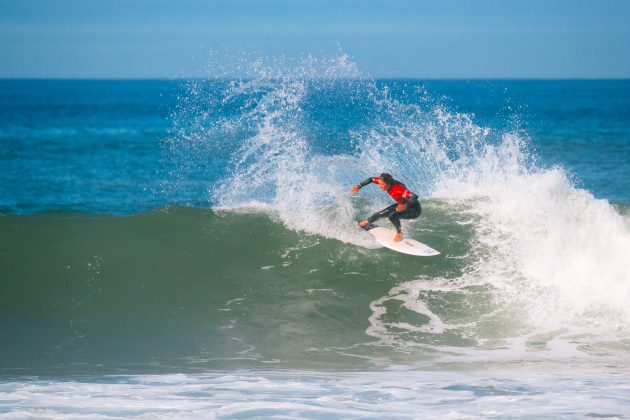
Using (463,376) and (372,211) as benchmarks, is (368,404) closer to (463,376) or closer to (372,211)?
(463,376)

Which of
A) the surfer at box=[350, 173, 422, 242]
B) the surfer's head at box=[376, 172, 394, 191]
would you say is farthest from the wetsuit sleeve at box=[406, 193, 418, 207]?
the surfer's head at box=[376, 172, 394, 191]

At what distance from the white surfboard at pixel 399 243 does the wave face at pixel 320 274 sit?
0.42 meters

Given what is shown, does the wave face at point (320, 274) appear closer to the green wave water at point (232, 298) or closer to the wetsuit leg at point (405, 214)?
the green wave water at point (232, 298)

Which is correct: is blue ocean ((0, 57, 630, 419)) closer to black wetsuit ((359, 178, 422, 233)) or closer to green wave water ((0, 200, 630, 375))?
green wave water ((0, 200, 630, 375))

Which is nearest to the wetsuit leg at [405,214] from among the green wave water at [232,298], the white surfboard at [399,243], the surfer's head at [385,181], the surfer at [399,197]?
the surfer at [399,197]

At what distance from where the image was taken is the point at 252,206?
1398 centimetres

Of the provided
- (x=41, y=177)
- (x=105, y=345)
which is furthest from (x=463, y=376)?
(x=41, y=177)

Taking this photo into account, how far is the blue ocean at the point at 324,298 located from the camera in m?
6.91

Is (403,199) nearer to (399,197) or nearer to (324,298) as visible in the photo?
(399,197)

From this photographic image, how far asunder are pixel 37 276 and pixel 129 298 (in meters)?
1.73

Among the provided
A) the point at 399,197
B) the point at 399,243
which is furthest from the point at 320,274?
the point at 399,197

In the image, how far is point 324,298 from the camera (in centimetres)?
1059

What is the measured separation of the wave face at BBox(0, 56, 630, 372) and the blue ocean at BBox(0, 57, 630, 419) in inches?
1.4

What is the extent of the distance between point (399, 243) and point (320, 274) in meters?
1.30
